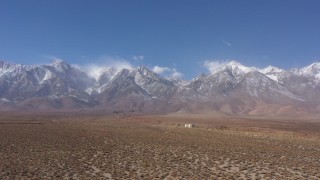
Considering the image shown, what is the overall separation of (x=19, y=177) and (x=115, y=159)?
9160mm

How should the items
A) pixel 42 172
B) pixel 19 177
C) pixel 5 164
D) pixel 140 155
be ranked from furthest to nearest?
pixel 140 155 < pixel 5 164 < pixel 42 172 < pixel 19 177

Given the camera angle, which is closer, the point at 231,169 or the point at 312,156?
the point at 231,169

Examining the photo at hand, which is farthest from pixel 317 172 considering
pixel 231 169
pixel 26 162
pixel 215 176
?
pixel 26 162

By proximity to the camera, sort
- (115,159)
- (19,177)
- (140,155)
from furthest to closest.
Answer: (140,155), (115,159), (19,177)

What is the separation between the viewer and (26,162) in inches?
946

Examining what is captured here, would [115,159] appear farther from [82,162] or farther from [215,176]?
[215,176]

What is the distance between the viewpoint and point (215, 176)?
69.1ft

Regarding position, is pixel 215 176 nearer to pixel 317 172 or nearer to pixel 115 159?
pixel 317 172

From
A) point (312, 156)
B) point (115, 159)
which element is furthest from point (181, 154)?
point (312, 156)

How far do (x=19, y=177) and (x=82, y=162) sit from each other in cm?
656

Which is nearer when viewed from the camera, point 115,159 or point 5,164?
point 5,164

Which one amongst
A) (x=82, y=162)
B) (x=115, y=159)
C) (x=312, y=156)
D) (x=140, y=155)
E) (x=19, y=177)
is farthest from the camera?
(x=312, y=156)

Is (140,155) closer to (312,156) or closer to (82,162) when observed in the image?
(82,162)

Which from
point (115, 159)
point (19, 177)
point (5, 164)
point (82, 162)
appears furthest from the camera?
point (115, 159)
